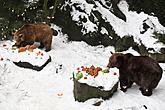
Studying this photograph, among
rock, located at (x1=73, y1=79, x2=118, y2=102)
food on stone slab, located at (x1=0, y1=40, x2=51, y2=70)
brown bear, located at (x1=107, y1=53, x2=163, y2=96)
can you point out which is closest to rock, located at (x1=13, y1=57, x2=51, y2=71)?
food on stone slab, located at (x1=0, y1=40, x2=51, y2=70)

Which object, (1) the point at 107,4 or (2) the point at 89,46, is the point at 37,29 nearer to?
(2) the point at 89,46

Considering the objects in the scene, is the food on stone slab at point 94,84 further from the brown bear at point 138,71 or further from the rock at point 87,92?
the brown bear at point 138,71

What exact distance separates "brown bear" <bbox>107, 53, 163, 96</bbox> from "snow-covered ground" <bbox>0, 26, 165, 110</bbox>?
0.21m

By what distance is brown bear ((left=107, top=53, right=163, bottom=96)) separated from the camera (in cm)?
800

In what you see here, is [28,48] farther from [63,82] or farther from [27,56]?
[63,82]

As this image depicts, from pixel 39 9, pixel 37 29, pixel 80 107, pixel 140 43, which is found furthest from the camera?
pixel 39 9

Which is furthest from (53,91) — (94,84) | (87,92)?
(94,84)

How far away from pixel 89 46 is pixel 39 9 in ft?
7.30

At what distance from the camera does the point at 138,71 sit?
26.6ft

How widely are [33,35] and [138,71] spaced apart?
375 cm

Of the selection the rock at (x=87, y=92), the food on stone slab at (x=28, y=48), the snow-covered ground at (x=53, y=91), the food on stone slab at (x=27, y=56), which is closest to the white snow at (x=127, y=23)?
the snow-covered ground at (x=53, y=91)

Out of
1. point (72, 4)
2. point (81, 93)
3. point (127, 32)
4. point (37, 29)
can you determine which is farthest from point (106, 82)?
point (72, 4)

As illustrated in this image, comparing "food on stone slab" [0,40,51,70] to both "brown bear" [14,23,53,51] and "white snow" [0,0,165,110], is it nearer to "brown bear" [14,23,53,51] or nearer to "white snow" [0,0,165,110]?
"white snow" [0,0,165,110]

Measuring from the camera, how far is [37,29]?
10.5 metres
